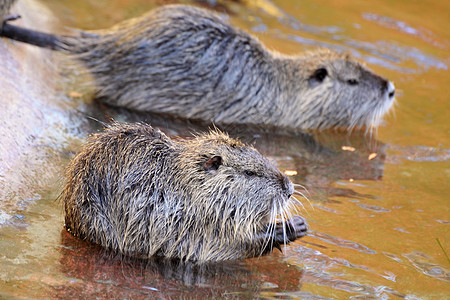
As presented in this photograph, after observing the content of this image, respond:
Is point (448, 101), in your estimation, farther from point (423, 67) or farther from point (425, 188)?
point (425, 188)

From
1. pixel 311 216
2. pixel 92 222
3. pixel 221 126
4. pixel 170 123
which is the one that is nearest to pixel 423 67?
pixel 221 126

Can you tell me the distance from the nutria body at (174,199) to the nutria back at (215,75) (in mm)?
2079

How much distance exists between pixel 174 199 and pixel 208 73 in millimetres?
2356

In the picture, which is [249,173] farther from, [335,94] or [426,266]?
[335,94]

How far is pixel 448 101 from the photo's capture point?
Answer: 6.05 meters

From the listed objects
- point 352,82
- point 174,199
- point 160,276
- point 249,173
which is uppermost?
point 352,82

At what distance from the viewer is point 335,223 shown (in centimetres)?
373

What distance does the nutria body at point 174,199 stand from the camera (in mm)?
3191

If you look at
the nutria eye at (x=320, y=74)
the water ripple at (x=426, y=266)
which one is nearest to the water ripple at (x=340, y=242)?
the water ripple at (x=426, y=266)

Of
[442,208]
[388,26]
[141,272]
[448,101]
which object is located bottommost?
[141,272]

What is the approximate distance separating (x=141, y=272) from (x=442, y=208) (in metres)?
1.97

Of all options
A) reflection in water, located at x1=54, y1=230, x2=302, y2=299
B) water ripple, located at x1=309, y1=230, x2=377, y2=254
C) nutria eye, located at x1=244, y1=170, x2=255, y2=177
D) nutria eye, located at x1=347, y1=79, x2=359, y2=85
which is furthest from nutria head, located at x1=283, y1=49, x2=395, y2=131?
reflection in water, located at x1=54, y1=230, x2=302, y2=299

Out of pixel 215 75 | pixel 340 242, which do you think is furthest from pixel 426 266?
pixel 215 75

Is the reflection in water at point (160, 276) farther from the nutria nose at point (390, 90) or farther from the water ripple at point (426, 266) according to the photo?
the nutria nose at point (390, 90)
